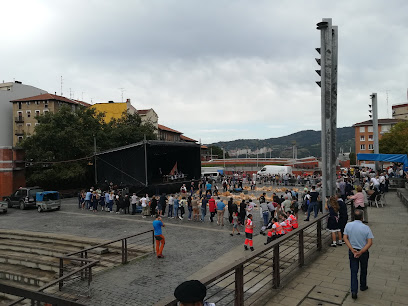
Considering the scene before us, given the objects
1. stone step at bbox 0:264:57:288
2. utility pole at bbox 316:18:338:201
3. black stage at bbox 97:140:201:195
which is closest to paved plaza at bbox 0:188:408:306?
utility pole at bbox 316:18:338:201

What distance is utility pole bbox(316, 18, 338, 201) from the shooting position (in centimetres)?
1167

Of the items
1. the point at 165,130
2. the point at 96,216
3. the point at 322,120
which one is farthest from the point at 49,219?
the point at 165,130

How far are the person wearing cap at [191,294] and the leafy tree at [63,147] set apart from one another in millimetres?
33949

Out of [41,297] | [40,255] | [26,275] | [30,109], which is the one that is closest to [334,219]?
[41,297]

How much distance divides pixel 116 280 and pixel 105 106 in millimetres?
64712

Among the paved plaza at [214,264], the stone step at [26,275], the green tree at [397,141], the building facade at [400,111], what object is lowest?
the stone step at [26,275]

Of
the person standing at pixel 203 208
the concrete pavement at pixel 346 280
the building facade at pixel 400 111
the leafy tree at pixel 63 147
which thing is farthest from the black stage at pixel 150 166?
the building facade at pixel 400 111

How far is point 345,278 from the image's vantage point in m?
6.71

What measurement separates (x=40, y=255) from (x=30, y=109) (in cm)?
5181

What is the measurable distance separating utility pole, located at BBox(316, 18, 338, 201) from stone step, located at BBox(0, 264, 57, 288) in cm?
1139

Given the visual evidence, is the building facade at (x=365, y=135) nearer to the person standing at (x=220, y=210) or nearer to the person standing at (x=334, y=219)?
the person standing at (x=220, y=210)

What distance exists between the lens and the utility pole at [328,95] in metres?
11.7

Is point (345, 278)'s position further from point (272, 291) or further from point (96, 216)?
point (96, 216)

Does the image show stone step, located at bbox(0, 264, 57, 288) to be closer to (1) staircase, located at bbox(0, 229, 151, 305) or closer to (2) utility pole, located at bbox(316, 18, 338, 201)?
(1) staircase, located at bbox(0, 229, 151, 305)
